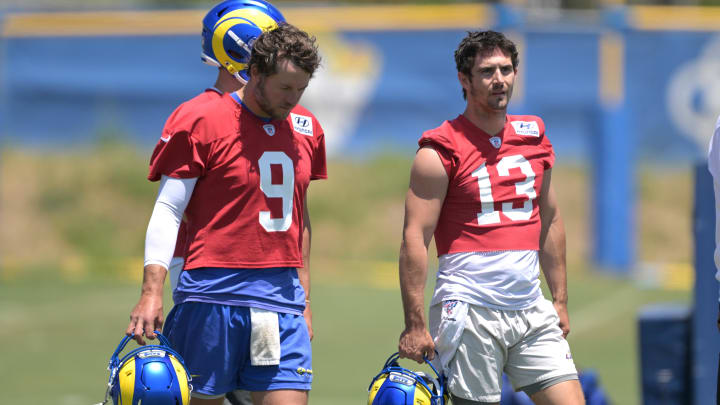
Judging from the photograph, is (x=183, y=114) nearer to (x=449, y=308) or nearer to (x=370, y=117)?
(x=449, y=308)

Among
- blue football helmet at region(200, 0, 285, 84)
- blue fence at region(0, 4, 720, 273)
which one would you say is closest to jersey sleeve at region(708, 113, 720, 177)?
blue football helmet at region(200, 0, 285, 84)

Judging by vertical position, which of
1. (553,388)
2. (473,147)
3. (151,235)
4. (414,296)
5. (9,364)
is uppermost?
(473,147)

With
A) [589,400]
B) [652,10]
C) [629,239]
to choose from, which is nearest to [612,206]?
[629,239]

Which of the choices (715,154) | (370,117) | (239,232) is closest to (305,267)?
(239,232)

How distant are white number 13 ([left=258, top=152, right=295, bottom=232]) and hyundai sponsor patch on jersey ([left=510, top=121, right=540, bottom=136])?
3.34 feet

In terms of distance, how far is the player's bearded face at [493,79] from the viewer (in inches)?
174

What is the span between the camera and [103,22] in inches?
676

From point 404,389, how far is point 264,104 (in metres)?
1.23

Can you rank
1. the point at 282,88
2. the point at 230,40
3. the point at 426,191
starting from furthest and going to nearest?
the point at 230,40 → the point at 426,191 → the point at 282,88

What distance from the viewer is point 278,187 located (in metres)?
4.17

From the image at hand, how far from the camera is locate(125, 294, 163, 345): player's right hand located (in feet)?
12.6

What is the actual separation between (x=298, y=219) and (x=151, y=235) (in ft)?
1.96

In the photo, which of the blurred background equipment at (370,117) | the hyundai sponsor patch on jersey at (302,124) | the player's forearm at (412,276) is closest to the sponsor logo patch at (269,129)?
the hyundai sponsor patch on jersey at (302,124)

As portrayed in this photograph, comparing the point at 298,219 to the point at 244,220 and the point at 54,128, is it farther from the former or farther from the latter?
the point at 54,128
